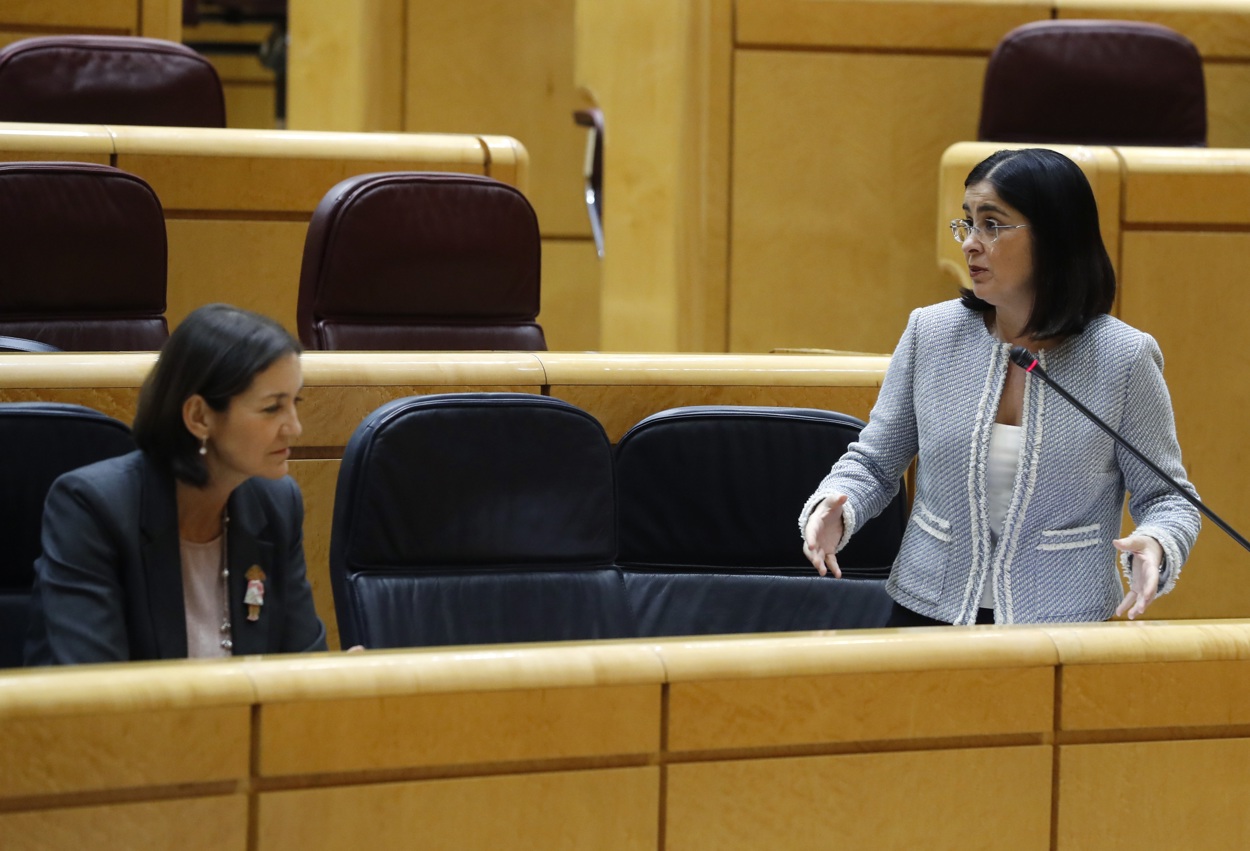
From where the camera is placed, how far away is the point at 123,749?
2.13 ft

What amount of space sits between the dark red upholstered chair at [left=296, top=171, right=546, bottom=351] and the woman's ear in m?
0.50

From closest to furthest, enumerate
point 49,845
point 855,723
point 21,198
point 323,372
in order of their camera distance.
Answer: point 49,845, point 855,723, point 323,372, point 21,198

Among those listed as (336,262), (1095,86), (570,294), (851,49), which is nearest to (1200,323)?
(1095,86)

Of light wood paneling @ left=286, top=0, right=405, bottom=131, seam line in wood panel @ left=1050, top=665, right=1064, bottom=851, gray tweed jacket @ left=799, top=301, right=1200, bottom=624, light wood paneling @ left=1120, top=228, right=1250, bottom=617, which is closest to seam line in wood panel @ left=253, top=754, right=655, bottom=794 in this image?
seam line in wood panel @ left=1050, top=665, right=1064, bottom=851

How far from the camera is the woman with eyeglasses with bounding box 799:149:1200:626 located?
94 cm

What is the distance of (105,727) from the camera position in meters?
0.64

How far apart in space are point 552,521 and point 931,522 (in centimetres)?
26

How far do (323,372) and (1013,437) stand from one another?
0.48m

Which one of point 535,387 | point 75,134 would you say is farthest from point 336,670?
point 75,134

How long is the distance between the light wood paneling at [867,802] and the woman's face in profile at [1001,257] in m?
0.30

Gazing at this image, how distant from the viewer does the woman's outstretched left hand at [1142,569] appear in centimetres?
88

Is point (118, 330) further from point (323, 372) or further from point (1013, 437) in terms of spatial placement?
point (1013, 437)

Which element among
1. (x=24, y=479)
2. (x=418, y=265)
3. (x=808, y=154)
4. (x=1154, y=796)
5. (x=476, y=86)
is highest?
(x=476, y=86)

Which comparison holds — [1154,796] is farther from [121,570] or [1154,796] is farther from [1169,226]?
[1169,226]
